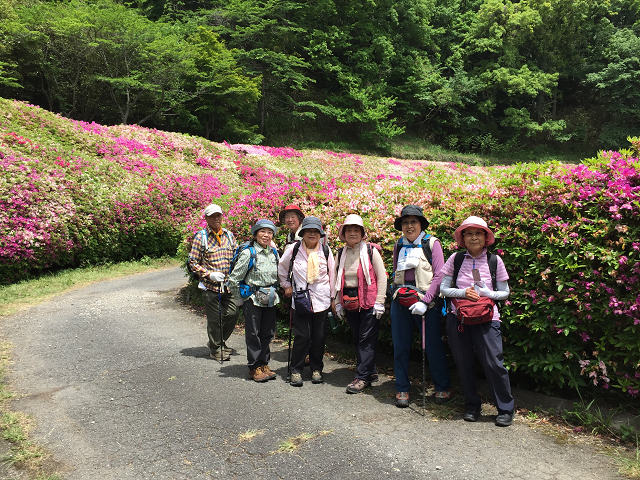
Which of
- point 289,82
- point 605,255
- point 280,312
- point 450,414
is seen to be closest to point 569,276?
point 605,255

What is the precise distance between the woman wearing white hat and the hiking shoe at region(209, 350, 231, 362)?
1.71 metres

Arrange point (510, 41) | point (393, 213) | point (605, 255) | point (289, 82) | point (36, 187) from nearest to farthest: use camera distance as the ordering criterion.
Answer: point (605, 255)
point (393, 213)
point (36, 187)
point (289, 82)
point (510, 41)

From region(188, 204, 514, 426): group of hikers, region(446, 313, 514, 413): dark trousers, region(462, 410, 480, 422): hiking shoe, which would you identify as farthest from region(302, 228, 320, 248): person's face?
region(462, 410, 480, 422): hiking shoe

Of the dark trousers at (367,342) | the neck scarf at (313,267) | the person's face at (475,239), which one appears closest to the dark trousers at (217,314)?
the neck scarf at (313,267)

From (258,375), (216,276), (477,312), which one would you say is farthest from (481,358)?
(216,276)

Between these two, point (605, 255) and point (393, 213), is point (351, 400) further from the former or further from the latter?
point (605, 255)

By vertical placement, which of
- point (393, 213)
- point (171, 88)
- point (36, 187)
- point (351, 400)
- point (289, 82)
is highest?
point (289, 82)

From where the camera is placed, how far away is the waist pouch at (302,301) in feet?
14.8

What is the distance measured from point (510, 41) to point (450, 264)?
43198mm

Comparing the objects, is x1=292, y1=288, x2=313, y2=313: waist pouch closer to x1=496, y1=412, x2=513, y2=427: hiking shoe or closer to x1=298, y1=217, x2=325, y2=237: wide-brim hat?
x1=298, y1=217, x2=325, y2=237: wide-brim hat

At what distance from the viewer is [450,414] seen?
3809mm

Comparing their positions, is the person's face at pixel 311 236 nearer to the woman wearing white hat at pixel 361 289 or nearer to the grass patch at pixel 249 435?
the woman wearing white hat at pixel 361 289

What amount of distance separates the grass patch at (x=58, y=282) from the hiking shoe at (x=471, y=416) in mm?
7275

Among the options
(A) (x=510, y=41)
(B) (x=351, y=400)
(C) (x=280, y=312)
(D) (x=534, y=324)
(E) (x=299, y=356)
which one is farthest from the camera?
(A) (x=510, y=41)
